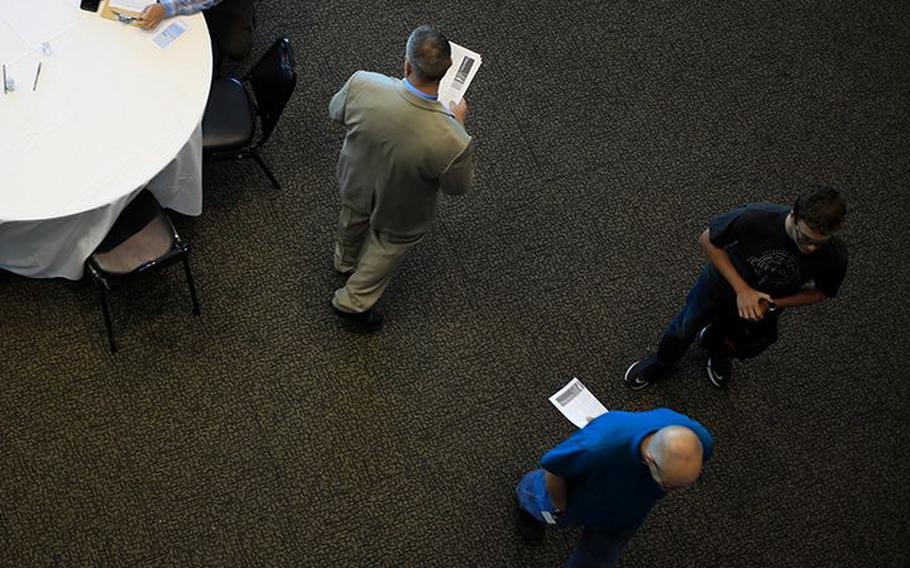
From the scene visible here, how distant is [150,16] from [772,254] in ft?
7.42

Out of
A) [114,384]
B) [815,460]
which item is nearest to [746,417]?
[815,460]

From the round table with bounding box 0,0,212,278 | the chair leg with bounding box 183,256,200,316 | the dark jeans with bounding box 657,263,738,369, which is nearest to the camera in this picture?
the round table with bounding box 0,0,212,278

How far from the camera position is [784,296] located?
2.98 meters

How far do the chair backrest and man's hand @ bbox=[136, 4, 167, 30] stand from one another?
0.38 meters

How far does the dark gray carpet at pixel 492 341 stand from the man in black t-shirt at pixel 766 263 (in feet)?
2.02

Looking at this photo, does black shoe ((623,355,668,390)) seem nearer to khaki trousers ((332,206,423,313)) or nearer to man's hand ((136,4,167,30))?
khaki trousers ((332,206,423,313))

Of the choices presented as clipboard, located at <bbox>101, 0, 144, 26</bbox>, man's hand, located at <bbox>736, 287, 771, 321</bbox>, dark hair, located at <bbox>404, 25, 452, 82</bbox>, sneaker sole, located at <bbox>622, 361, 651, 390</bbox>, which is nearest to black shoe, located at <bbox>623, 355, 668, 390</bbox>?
sneaker sole, located at <bbox>622, 361, 651, 390</bbox>

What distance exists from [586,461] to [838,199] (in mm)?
1031

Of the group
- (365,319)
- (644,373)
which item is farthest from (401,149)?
(644,373)

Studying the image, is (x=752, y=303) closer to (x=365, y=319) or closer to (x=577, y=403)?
(x=577, y=403)

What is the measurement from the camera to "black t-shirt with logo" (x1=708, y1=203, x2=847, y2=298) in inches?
110

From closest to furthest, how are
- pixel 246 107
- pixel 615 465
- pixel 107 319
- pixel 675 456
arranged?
pixel 675 456, pixel 615 465, pixel 107 319, pixel 246 107

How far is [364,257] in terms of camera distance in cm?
334

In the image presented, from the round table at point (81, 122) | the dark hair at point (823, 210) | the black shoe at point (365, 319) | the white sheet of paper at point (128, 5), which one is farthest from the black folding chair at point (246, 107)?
the dark hair at point (823, 210)
